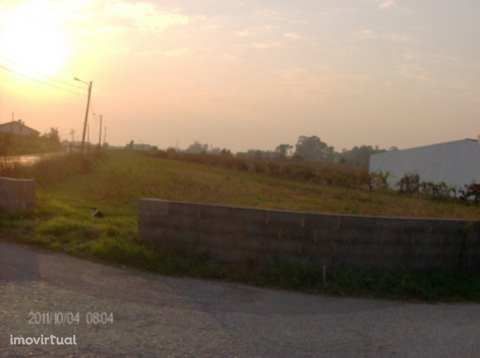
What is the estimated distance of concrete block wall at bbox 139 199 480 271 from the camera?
360 inches

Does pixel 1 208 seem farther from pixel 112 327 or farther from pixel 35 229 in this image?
pixel 112 327

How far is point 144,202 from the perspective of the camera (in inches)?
388

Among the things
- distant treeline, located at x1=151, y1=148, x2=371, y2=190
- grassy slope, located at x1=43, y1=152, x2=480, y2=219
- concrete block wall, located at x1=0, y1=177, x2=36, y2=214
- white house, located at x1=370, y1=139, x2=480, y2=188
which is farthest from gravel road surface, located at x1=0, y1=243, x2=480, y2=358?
distant treeline, located at x1=151, y1=148, x2=371, y2=190

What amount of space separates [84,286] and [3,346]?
2.31 meters

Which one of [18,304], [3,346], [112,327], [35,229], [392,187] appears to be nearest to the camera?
[3,346]

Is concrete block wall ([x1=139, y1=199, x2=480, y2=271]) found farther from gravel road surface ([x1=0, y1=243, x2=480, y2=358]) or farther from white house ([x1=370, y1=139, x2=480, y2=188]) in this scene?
white house ([x1=370, y1=139, x2=480, y2=188])

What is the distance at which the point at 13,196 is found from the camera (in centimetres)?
1241

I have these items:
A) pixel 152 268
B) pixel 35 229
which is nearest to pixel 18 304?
pixel 152 268
